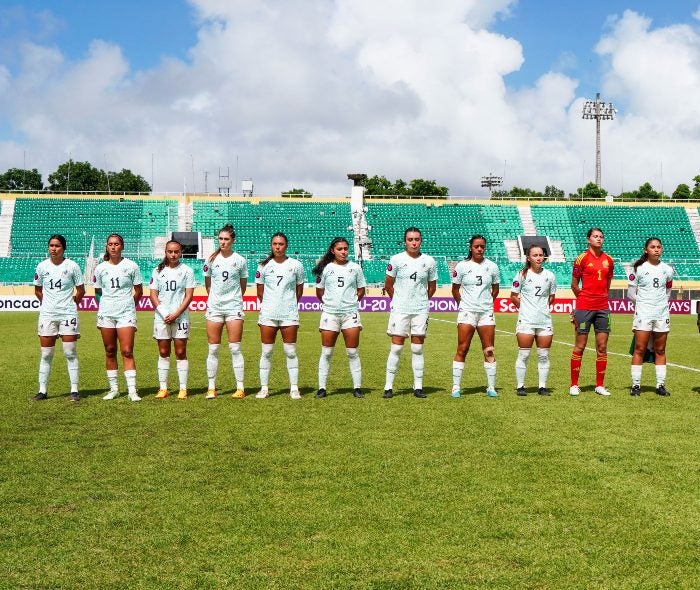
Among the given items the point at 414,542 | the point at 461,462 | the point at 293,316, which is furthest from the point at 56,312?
the point at 414,542

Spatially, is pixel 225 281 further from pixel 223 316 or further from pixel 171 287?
pixel 171 287

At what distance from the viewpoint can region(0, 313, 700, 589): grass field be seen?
14.1ft

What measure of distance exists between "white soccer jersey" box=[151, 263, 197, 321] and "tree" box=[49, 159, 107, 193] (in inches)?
3364

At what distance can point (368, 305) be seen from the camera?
35.9m

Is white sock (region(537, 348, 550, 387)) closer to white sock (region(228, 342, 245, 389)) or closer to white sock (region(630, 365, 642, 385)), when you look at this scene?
white sock (region(630, 365, 642, 385))

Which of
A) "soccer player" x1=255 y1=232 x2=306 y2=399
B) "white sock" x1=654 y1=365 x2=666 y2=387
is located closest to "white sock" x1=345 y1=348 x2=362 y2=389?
"soccer player" x1=255 y1=232 x2=306 y2=399

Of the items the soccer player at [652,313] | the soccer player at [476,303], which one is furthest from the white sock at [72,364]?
the soccer player at [652,313]

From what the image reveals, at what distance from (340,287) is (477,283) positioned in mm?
1791

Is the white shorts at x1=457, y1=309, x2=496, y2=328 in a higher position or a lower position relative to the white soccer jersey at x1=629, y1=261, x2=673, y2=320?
lower

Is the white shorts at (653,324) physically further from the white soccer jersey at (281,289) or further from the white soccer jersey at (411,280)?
the white soccer jersey at (281,289)

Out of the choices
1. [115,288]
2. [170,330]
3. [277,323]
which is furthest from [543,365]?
[115,288]

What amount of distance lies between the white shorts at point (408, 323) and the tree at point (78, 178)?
283 feet

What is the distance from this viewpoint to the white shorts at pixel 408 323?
1027 centimetres

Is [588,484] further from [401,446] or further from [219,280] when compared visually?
[219,280]
